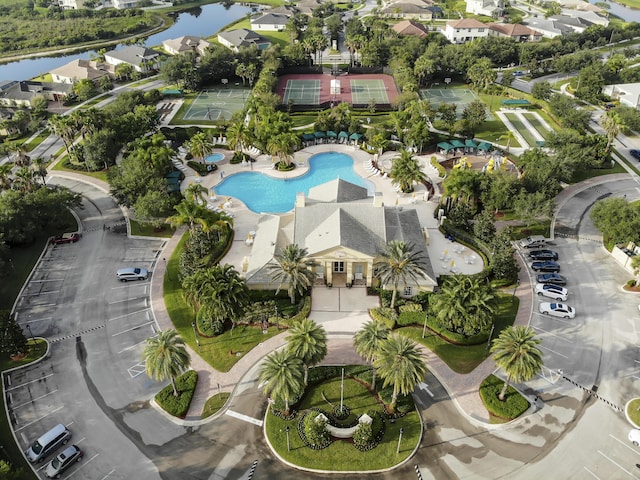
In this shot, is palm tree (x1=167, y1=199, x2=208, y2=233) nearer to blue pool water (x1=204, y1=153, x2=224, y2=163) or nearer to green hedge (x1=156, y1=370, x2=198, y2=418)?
green hedge (x1=156, y1=370, x2=198, y2=418)

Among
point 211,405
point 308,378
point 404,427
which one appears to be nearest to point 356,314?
point 308,378

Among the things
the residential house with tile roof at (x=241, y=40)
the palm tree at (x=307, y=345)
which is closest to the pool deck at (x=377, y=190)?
the palm tree at (x=307, y=345)

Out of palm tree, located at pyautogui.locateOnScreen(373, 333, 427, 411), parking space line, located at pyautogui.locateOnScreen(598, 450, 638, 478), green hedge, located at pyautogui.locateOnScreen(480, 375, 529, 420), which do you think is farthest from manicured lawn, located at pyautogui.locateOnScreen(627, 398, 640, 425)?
palm tree, located at pyautogui.locateOnScreen(373, 333, 427, 411)

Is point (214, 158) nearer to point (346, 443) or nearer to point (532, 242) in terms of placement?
point (532, 242)

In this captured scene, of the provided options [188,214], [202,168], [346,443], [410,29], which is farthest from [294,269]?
[410,29]

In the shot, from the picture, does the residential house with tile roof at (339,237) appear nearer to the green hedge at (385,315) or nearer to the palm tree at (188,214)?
the green hedge at (385,315)
